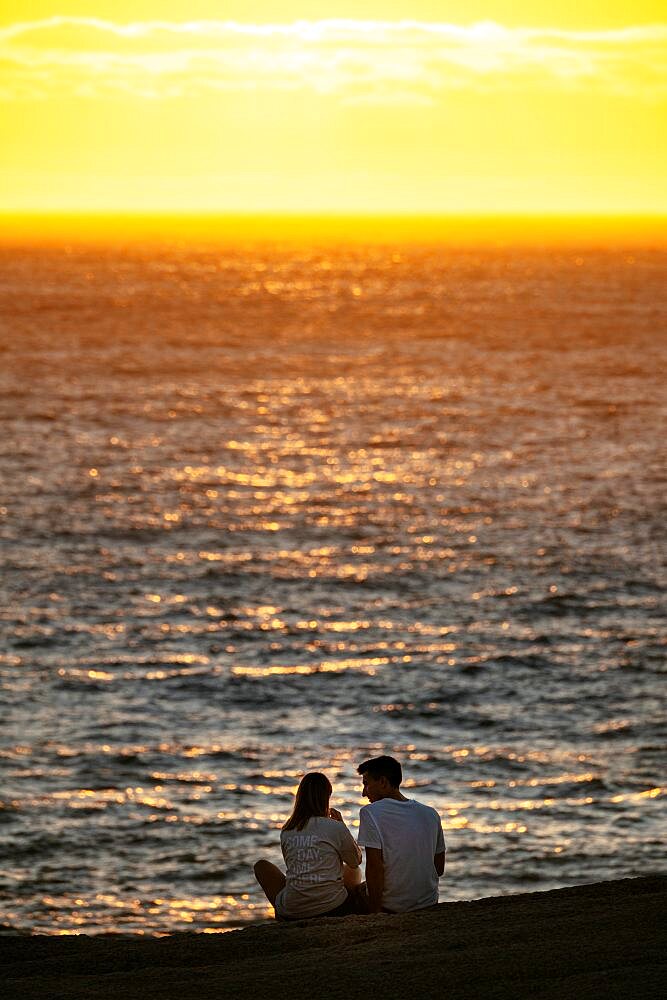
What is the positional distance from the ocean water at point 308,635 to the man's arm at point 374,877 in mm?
6588

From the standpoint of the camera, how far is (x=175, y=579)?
108 feet

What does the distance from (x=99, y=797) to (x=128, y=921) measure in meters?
3.84

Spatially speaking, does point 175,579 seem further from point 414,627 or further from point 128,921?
point 128,921

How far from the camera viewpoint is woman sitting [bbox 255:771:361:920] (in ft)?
36.3

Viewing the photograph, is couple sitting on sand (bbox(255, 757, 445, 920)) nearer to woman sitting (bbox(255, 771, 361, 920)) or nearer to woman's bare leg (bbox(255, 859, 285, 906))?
woman sitting (bbox(255, 771, 361, 920))

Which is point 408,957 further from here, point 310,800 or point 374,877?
point 310,800

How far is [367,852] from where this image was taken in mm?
11008

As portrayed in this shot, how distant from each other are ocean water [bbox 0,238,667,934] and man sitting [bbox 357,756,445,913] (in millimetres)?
6747

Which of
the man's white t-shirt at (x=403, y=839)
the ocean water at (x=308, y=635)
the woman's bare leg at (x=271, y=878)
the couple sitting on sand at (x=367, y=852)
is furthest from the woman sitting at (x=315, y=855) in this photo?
the ocean water at (x=308, y=635)

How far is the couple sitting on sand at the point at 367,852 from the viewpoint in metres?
10.9

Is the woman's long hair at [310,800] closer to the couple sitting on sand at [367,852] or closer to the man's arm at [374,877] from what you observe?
the couple sitting on sand at [367,852]

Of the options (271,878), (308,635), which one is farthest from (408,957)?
(308,635)

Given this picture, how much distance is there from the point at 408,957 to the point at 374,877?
4.35 ft

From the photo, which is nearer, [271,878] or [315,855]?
[315,855]
